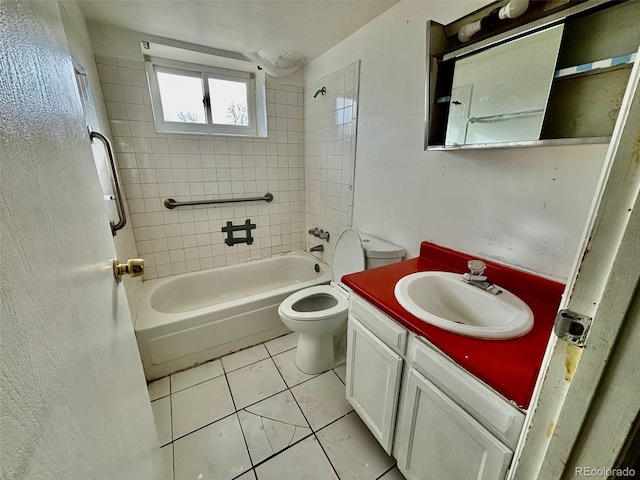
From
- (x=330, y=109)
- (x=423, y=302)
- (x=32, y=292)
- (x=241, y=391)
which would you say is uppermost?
(x=330, y=109)

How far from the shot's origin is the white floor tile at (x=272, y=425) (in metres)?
1.23

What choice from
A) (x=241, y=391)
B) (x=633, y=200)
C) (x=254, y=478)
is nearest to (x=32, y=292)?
(x=633, y=200)

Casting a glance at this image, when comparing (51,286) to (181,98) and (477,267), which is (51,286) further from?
(181,98)

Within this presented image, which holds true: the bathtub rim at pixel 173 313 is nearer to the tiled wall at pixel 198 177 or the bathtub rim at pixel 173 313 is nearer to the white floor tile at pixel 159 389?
the tiled wall at pixel 198 177

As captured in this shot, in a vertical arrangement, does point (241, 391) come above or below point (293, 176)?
below

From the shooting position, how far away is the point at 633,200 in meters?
0.32

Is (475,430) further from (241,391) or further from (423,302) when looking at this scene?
(241,391)

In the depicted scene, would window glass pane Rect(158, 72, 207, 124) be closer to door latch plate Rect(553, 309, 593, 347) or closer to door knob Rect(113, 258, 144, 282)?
door knob Rect(113, 258, 144, 282)

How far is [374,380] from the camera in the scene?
1100 millimetres

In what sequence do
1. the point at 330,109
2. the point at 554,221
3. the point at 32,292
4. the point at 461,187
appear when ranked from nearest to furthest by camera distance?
the point at 32,292 → the point at 554,221 → the point at 461,187 → the point at 330,109

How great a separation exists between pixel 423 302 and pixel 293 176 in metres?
1.81

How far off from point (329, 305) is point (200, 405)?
3.18 ft

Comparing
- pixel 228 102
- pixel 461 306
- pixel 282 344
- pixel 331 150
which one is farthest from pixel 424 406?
pixel 228 102

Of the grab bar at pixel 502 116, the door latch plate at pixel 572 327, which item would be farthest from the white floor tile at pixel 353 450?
the grab bar at pixel 502 116
